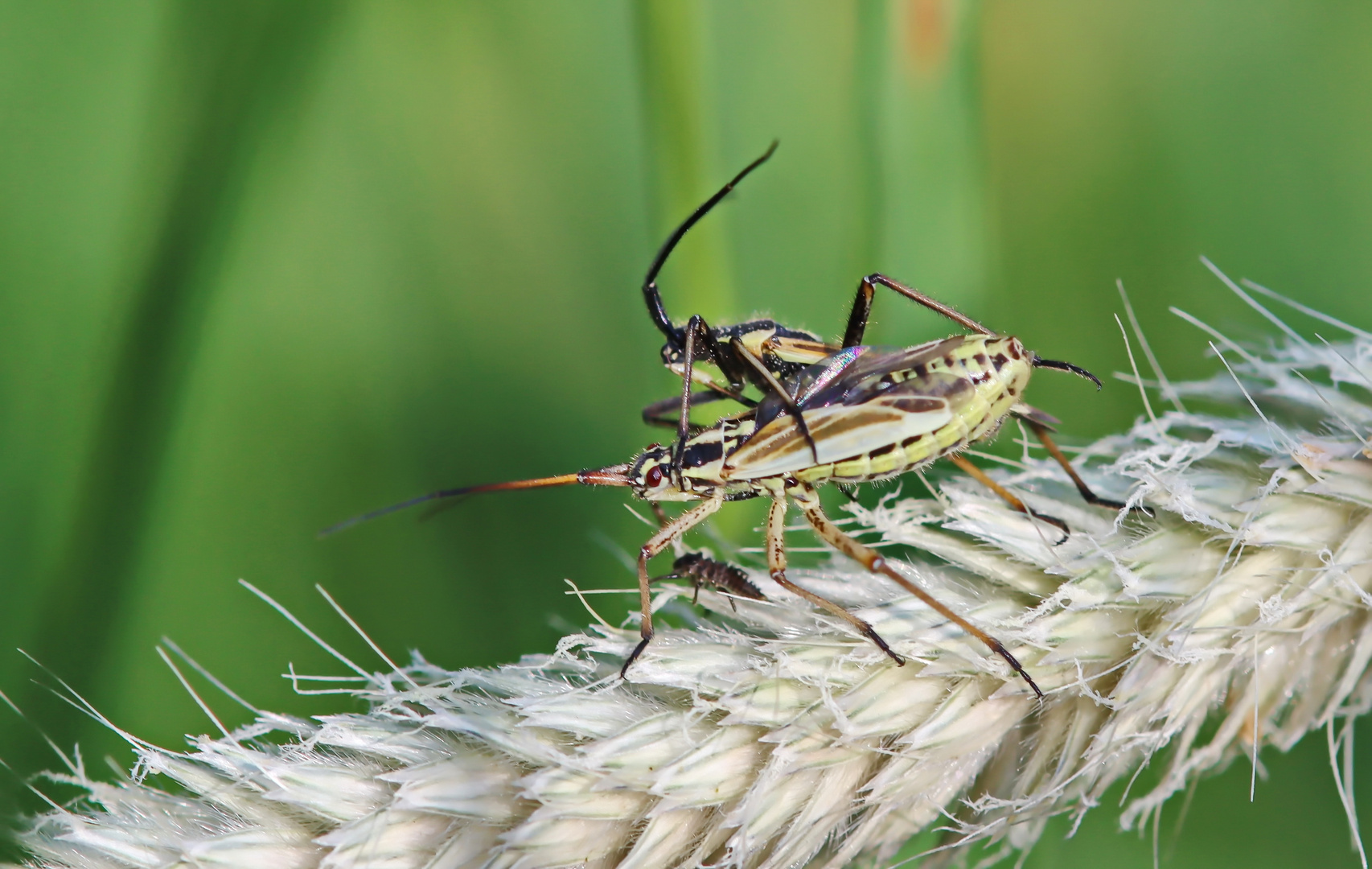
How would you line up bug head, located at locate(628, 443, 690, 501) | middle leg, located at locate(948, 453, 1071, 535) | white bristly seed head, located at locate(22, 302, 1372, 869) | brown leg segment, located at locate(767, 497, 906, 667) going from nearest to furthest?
white bristly seed head, located at locate(22, 302, 1372, 869), brown leg segment, located at locate(767, 497, 906, 667), middle leg, located at locate(948, 453, 1071, 535), bug head, located at locate(628, 443, 690, 501)

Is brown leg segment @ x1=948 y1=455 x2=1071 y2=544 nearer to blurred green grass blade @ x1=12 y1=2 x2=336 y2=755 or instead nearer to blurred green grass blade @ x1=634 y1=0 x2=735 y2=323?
blurred green grass blade @ x1=634 y1=0 x2=735 y2=323

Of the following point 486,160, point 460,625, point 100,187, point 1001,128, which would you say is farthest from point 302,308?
point 1001,128

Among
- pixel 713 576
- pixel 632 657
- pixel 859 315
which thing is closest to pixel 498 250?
pixel 859 315

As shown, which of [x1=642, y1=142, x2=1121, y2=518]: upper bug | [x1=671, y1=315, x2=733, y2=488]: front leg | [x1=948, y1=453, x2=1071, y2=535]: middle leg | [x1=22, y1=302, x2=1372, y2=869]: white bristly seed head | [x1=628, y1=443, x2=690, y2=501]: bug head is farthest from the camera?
[x1=628, y1=443, x2=690, y2=501]: bug head

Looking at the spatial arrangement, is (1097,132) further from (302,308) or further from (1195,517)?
(302,308)

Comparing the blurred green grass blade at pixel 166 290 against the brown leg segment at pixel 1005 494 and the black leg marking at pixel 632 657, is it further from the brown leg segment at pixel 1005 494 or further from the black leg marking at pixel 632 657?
the brown leg segment at pixel 1005 494

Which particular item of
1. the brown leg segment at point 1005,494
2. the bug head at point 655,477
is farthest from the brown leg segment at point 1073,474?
the bug head at point 655,477

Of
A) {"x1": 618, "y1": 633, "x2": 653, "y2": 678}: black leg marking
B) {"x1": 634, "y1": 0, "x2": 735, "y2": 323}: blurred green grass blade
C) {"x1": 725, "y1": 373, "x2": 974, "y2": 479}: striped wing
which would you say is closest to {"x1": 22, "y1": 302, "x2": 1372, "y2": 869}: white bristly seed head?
{"x1": 618, "y1": 633, "x2": 653, "y2": 678}: black leg marking
